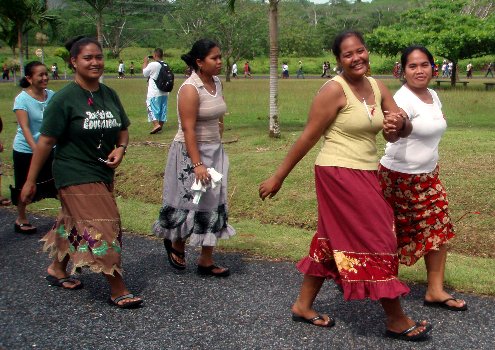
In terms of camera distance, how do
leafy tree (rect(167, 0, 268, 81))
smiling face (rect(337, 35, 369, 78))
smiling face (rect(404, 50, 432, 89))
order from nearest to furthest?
smiling face (rect(337, 35, 369, 78)), smiling face (rect(404, 50, 432, 89)), leafy tree (rect(167, 0, 268, 81))

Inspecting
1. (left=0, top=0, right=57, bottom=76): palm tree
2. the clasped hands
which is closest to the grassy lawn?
the clasped hands

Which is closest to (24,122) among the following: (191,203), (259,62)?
(191,203)

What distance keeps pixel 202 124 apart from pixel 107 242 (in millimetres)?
1168

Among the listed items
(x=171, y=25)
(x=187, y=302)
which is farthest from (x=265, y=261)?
(x=171, y=25)

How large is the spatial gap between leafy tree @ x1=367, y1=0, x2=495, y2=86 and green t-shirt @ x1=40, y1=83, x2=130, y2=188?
28952 millimetres

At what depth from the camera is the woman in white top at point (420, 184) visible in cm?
442

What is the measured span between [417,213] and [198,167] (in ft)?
5.27

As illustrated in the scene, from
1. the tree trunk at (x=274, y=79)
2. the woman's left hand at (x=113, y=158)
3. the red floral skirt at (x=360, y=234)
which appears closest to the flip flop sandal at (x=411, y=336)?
the red floral skirt at (x=360, y=234)

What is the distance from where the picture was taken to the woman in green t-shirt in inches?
178

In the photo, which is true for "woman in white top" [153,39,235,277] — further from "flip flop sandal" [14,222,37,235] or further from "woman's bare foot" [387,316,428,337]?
"flip flop sandal" [14,222,37,235]

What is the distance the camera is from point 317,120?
12.9ft

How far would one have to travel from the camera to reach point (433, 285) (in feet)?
14.6

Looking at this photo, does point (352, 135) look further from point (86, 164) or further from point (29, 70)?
point (29, 70)

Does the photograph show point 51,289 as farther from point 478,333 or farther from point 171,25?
point 171,25
